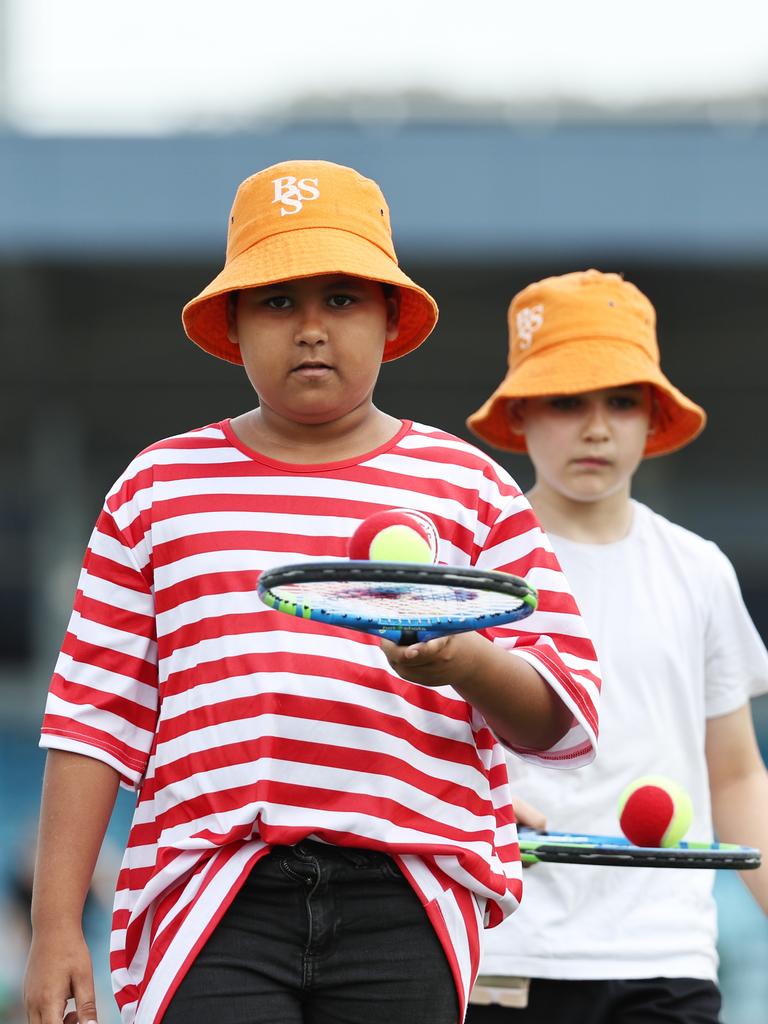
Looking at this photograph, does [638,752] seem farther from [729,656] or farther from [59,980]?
[59,980]

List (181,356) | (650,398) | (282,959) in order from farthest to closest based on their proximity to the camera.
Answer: (181,356)
(650,398)
(282,959)

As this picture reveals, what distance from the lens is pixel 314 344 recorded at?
2.69m

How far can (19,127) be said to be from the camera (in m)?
12.3

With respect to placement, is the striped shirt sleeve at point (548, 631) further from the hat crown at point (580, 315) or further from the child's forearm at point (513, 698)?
the hat crown at point (580, 315)

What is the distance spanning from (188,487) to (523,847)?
0.88m

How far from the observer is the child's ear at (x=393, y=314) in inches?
112

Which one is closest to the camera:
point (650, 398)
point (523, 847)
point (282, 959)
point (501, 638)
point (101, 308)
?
point (282, 959)

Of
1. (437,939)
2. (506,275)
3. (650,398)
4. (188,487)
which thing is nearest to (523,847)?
(437,939)

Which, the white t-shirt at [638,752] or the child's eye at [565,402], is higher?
the child's eye at [565,402]

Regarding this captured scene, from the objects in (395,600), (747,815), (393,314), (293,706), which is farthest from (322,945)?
(747,815)

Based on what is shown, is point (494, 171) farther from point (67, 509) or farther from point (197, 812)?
point (197, 812)

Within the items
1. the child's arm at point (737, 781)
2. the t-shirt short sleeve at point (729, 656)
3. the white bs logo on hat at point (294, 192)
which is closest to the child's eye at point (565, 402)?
the t-shirt short sleeve at point (729, 656)

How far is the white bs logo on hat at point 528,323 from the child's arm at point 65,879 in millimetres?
1797

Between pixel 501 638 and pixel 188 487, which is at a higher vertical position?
pixel 188 487
